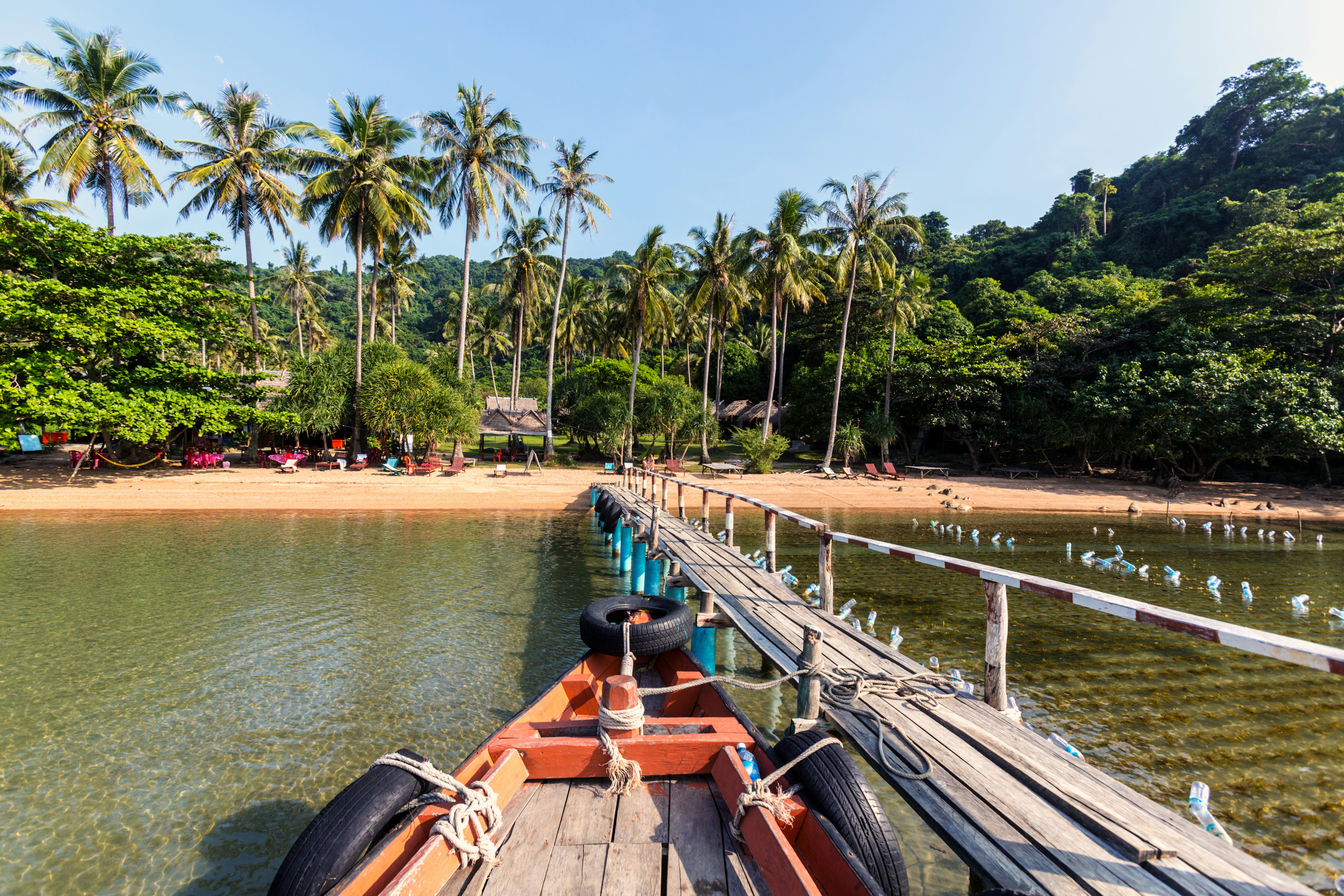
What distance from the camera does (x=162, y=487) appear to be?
20359mm

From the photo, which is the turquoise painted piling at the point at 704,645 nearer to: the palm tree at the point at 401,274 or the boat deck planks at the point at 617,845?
the boat deck planks at the point at 617,845

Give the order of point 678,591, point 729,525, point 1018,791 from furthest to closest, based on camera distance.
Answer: point 729,525 → point 678,591 → point 1018,791

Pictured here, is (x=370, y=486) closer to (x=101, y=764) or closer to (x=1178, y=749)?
(x=101, y=764)

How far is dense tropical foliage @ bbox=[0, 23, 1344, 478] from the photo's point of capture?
21.3 metres

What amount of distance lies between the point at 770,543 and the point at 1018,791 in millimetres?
5925

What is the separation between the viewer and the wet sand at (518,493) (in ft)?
64.7

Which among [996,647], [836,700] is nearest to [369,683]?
[836,700]

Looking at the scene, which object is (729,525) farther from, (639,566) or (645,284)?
(645,284)

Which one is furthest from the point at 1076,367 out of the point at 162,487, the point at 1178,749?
the point at 162,487

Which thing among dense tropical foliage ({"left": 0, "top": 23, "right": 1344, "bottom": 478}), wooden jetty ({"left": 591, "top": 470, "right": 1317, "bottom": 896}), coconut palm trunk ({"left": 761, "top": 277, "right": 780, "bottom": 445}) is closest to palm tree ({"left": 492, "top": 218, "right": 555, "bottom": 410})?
dense tropical foliage ({"left": 0, "top": 23, "right": 1344, "bottom": 478})

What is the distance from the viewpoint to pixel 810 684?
405 cm

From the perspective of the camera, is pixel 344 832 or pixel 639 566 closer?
pixel 344 832

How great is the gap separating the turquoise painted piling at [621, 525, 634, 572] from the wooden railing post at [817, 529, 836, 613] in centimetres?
661

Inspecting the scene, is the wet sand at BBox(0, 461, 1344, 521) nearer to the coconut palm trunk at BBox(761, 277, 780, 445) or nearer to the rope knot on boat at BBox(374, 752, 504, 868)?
the coconut palm trunk at BBox(761, 277, 780, 445)
